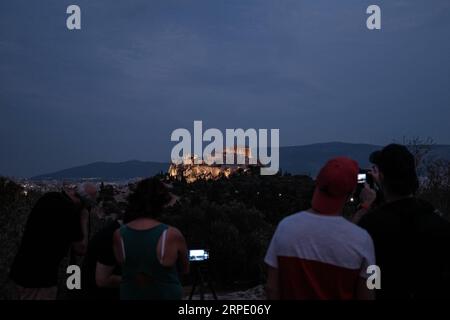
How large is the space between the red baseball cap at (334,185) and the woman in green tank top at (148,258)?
3.35ft

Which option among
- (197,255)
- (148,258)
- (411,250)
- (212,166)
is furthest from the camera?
(212,166)

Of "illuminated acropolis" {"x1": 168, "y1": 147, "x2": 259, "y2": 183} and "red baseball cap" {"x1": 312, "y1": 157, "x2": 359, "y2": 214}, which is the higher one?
"red baseball cap" {"x1": 312, "y1": 157, "x2": 359, "y2": 214}

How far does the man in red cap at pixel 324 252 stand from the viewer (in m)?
2.28

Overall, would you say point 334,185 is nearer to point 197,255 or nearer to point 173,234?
point 173,234

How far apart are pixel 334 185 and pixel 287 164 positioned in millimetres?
132330

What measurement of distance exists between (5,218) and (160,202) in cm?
745

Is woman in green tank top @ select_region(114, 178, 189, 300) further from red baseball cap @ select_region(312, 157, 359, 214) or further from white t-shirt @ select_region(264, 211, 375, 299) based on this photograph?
red baseball cap @ select_region(312, 157, 359, 214)

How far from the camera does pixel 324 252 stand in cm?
228

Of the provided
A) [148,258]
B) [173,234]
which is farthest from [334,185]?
[148,258]

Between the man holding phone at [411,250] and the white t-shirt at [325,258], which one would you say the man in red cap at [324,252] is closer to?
the white t-shirt at [325,258]

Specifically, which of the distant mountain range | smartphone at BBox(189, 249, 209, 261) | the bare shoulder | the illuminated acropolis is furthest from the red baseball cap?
the distant mountain range

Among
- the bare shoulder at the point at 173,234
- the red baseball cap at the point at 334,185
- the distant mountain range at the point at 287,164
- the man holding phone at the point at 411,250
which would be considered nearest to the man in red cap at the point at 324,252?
the red baseball cap at the point at 334,185

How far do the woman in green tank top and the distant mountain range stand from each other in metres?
95.6

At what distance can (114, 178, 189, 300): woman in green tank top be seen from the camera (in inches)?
116
